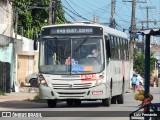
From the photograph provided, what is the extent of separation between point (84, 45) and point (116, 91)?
13.0ft

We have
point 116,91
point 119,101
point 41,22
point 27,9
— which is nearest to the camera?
point 116,91

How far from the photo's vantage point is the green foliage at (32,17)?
60381mm

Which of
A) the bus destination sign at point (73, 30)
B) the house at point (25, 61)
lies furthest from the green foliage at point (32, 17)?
the bus destination sign at point (73, 30)

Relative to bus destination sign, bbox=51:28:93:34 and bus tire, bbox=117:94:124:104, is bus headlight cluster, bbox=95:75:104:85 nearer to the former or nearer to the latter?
→ bus destination sign, bbox=51:28:93:34

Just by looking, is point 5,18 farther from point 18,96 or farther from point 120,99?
point 120,99

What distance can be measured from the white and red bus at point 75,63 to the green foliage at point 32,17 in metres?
35.0

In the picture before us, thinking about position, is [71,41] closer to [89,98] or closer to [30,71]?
[89,98]

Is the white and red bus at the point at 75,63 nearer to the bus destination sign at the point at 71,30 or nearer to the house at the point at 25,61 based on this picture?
the bus destination sign at the point at 71,30

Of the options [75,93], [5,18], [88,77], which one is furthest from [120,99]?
[5,18]

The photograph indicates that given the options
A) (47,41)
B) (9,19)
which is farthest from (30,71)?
(47,41)

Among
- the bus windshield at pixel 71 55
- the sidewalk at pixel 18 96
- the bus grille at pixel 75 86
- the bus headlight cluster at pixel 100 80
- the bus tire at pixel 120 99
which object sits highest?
the bus windshield at pixel 71 55

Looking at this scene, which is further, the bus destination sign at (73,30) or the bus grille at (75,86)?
the bus destination sign at (73,30)

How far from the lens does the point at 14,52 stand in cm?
3953

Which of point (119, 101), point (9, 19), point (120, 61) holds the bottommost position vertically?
point (119, 101)
